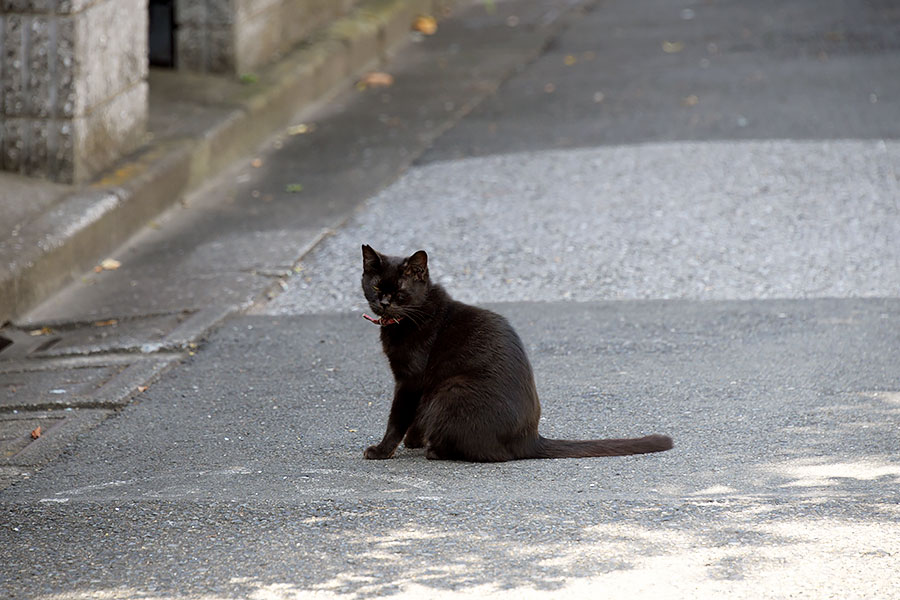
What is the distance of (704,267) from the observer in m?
6.83

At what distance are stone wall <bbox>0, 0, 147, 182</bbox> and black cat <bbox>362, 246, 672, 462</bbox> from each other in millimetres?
3588

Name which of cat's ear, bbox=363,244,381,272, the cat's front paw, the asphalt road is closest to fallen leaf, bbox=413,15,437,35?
the asphalt road

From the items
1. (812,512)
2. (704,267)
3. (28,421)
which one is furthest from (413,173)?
(812,512)

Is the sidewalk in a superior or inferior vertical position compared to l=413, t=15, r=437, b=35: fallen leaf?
inferior

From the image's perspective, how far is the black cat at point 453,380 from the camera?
4484 mm

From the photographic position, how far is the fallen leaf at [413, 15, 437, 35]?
1265 centimetres

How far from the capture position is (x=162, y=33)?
388 inches

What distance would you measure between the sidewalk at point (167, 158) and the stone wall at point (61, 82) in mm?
161

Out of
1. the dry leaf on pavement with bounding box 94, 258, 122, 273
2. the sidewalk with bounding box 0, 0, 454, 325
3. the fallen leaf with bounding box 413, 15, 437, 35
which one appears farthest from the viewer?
the fallen leaf with bounding box 413, 15, 437, 35

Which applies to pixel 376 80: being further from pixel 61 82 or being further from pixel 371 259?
pixel 371 259

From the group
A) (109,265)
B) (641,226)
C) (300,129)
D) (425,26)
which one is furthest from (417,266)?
(425,26)

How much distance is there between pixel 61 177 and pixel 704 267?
408cm

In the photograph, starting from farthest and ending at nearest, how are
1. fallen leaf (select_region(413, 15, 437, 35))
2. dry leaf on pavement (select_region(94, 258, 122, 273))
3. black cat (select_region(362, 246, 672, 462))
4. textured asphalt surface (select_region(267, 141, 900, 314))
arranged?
fallen leaf (select_region(413, 15, 437, 35)) < dry leaf on pavement (select_region(94, 258, 122, 273)) < textured asphalt surface (select_region(267, 141, 900, 314)) < black cat (select_region(362, 246, 672, 462))

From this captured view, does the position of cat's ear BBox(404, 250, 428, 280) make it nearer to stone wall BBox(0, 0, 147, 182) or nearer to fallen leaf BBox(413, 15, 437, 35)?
stone wall BBox(0, 0, 147, 182)
